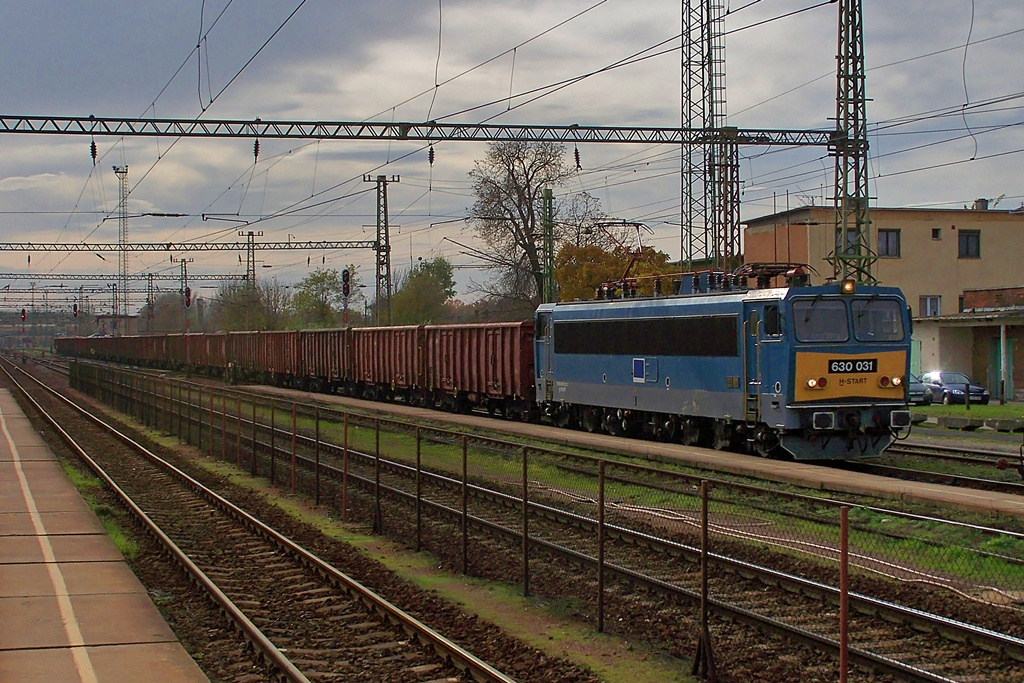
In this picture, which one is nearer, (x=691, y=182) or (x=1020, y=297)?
(x=691, y=182)

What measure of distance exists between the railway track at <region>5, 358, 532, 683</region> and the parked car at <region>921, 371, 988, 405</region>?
28787 millimetres

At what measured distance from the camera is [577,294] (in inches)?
1889

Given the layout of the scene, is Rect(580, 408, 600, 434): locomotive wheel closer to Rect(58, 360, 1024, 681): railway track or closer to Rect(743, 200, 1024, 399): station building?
Rect(58, 360, 1024, 681): railway track

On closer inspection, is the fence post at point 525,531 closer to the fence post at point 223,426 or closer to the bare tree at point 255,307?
the fence post at point 223,426

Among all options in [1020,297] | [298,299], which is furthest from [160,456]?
[298,299]

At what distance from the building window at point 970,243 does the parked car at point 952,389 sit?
1676cm

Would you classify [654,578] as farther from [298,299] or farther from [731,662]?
[298,299]

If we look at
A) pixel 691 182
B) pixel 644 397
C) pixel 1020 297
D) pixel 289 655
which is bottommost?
pixel 289 655

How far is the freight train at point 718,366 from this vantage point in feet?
64.5

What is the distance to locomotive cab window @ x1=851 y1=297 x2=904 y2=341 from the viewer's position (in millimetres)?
20188

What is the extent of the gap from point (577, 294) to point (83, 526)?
1302 inches

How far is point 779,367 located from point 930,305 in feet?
124

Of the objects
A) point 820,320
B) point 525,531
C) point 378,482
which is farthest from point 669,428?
point 525,531

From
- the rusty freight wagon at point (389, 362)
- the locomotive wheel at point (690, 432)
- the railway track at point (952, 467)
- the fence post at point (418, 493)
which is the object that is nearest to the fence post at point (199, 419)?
the rusty freight wagon at point (389, 362)
